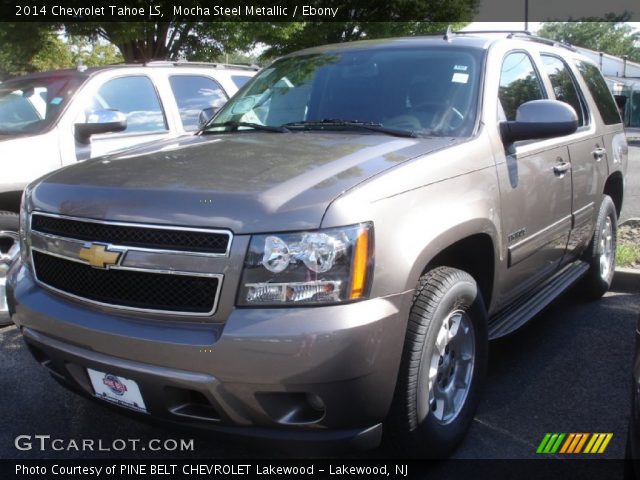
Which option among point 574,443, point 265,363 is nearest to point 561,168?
point 574,443

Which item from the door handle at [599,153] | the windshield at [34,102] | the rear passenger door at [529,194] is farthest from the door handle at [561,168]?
the windshield at [34,102]

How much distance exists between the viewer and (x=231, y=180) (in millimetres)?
2518

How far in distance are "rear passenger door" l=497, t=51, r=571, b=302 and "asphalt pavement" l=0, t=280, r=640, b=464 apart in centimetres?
51

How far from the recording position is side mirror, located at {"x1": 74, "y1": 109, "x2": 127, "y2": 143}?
197 inches

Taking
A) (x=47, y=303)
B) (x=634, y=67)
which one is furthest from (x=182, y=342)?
(x=634, y=67)

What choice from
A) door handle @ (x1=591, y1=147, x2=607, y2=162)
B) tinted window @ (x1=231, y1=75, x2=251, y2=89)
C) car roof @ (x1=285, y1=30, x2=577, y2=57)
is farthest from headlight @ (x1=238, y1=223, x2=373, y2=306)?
tinted window @ (x1=231, y1=75, x2=251, y2=89)

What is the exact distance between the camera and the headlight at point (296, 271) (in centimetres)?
225

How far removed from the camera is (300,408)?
233cm

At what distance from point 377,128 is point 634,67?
5734 centimetres

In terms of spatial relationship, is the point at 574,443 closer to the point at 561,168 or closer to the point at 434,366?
the point at 434,366

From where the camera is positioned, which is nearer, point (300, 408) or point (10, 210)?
point (300, 408)

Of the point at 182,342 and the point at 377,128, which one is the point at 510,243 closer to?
the point at 377,128

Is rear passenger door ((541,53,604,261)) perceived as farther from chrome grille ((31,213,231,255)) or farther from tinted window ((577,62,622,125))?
chrome grille ((31,213,231,255))

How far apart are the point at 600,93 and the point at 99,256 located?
430 centimetres
